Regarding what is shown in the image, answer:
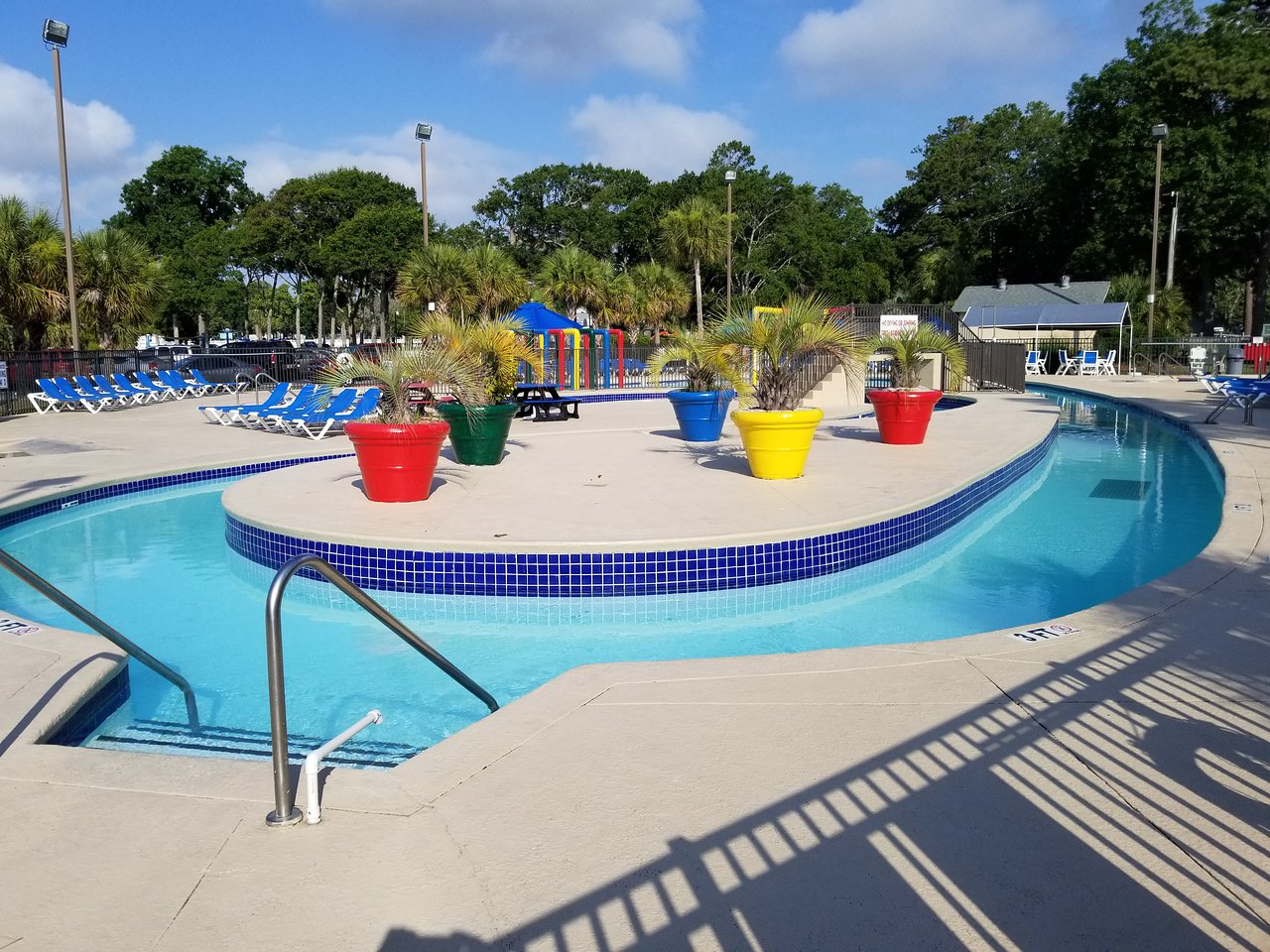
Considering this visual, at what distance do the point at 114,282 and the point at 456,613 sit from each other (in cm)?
2470

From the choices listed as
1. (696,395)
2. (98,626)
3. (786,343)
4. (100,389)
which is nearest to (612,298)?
(100,389)

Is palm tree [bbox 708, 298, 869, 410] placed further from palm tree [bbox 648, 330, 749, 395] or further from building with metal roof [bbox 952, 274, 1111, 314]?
building with metal roof [bbox 952, 274, 1111, 314]

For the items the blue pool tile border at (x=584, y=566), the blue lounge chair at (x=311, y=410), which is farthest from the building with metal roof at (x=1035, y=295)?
the blue pool tile border at (x=584, y=566)

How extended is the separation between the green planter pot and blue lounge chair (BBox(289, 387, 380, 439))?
13.6 ft

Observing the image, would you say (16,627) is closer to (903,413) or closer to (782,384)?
(782,384)

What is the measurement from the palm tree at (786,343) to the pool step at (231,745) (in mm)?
5618

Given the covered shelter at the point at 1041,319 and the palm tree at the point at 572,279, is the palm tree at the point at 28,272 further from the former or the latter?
the covered shelter at the point at 1041,319

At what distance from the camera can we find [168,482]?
1069 cm

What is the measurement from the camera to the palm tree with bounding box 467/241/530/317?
33.5 meters

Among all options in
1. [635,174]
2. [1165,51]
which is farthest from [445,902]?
[635,174]

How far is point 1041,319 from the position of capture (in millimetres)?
37500

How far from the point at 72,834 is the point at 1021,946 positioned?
8.74 feet

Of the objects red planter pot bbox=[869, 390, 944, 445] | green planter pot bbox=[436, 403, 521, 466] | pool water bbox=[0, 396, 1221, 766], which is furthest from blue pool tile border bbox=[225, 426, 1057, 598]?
red planter pot bbox=[869, 390, 944, 445]

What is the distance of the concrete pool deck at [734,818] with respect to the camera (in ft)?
7.71
